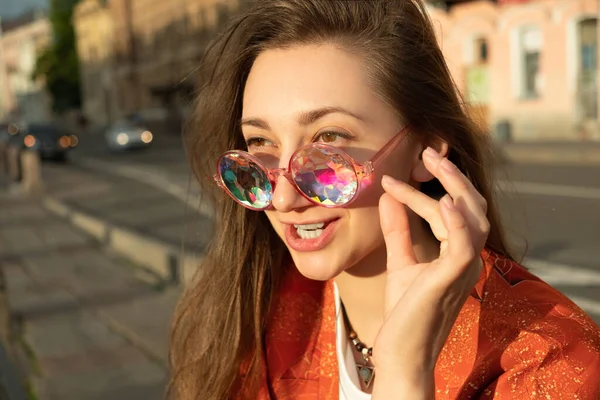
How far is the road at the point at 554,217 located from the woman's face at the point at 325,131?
1.87ft

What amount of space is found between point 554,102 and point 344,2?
19.9 meters

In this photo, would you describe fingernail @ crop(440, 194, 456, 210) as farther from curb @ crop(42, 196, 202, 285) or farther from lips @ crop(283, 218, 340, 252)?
curb @ crop(42, 196, 202, 285)

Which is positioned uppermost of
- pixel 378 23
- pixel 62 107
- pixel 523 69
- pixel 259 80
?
pixel 378 23

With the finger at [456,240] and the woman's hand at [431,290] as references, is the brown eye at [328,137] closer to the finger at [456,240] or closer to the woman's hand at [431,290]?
the woman's hand at [431,290]

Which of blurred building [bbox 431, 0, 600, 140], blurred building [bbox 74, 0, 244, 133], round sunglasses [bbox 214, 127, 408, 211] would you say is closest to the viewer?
round sunglasses [bbox 214, 127, 408, 211]

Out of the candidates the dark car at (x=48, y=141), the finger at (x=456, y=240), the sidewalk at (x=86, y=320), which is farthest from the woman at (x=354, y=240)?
the dark car at (x=48, y=141)

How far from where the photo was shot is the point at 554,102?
20.4 metres

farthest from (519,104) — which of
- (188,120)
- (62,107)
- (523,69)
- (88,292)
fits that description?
(62,107)

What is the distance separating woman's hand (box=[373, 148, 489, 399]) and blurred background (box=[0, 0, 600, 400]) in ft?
2.35

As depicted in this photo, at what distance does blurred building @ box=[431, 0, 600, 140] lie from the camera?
63.9ft

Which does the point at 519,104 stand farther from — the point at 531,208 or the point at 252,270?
the point at 252,270

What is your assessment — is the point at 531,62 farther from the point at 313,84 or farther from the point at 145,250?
→ the point at 313,84

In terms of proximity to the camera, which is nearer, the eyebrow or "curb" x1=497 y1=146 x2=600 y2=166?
the eyebrow

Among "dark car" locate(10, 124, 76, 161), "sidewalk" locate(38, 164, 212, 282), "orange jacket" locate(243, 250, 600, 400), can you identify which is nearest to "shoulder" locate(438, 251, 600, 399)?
"orange jacket" locate(243, 250, 600, 400)
